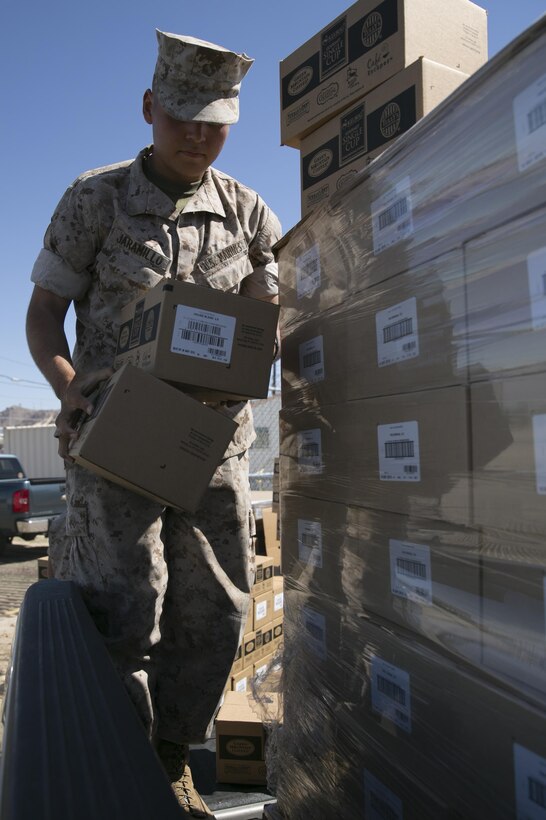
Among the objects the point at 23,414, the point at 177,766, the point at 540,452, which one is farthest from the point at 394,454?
the point at 23,414

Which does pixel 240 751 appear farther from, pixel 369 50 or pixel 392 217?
pixel 369 50

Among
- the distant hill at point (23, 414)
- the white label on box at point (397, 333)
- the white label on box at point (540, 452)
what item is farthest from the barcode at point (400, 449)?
the distant hill at point (23, 414)

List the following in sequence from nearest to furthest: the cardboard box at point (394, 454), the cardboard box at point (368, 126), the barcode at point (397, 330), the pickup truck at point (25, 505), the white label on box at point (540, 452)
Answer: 1. the white label on box at point (540, 452)
2. the cardboard box at point (394, 454)
3. the barcode at point (397, 330)
4. the cardboard box at point (368, 126)
5. the pickup truck at point (25, 505)

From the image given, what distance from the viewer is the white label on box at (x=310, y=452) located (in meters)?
1.31

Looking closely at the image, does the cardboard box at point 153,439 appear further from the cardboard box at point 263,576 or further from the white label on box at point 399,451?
the cardboard box at point 263,576

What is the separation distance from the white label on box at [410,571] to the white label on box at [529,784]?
214mm

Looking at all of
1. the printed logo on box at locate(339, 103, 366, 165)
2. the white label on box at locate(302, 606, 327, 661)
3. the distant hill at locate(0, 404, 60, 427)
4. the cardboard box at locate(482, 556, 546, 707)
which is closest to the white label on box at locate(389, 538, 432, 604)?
the cardboard box at locate(482, 556, 546, 707)

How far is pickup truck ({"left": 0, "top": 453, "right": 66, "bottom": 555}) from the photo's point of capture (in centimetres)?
782

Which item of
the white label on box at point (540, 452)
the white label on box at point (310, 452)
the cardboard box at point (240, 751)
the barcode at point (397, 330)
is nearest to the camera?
the white label on box at point (540, 452)

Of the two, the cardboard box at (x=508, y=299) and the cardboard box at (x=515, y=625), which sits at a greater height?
the cardboard box at (x=508, y=299)

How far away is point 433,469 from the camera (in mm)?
936

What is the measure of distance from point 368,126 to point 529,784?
1.30 meters

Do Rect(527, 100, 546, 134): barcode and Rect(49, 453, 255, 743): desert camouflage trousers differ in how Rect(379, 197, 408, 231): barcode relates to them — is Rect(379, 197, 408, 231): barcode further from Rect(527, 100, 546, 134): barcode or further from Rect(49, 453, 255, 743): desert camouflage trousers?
Rect(49, 453, 255, 743): desert camouflage trousers

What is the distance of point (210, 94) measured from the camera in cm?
164
